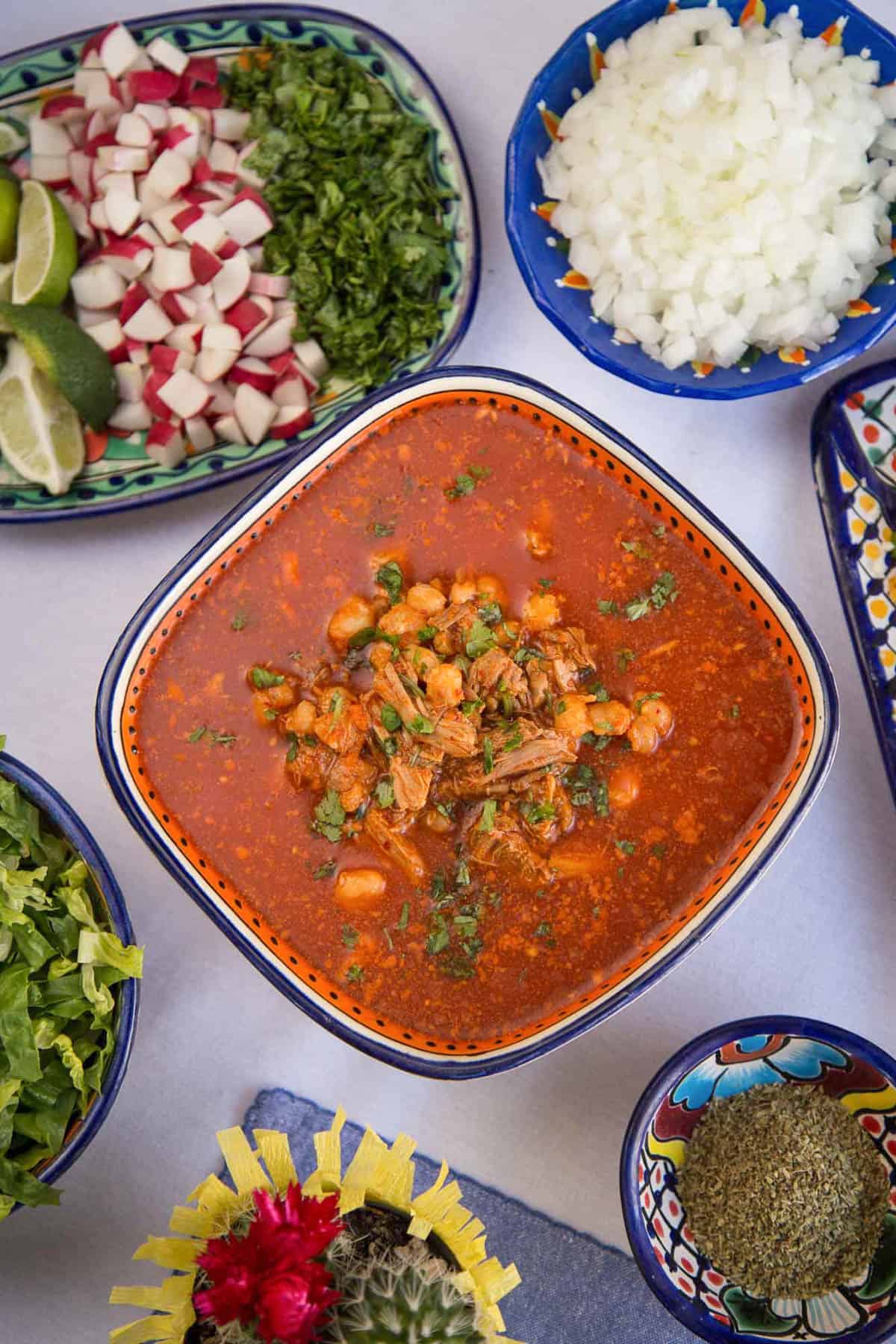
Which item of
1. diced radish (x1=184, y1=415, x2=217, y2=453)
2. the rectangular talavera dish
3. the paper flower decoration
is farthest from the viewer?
diced radish (x1=184, y1=415, x2=217, y2=453)

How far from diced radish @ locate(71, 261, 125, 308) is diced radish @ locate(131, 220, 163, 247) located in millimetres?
89

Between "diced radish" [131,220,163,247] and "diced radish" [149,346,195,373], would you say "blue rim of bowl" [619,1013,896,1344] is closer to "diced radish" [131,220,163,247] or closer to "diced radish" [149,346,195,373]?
"diced radish" [149,346,195,373]

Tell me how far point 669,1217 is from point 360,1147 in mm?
664

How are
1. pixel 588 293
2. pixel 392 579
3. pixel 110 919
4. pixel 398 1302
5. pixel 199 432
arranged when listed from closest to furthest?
1. pixel 398 1302
2. pixel 110 919
3. pixel 392 579
4. pixel 588 293
5. pixel 199 432

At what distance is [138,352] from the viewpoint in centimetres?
238

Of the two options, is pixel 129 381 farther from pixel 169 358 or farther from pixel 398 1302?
pixel 398 1302

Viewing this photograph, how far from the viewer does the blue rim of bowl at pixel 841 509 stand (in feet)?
7.49

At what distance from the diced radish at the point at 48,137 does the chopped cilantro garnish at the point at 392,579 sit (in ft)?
3.75

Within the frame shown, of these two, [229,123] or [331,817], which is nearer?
[331,817]

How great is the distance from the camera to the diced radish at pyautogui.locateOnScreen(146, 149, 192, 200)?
91.4 inches

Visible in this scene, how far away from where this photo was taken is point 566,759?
211cm

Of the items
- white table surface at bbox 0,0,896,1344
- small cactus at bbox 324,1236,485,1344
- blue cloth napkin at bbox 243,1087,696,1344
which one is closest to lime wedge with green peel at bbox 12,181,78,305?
white table surface at bbox 0,0,896,1344

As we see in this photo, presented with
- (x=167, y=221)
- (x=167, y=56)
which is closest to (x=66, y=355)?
(x=167, y=221)

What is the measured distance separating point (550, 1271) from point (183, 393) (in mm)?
1871
